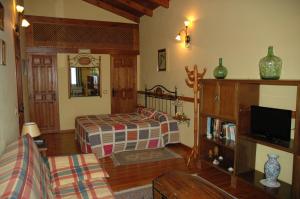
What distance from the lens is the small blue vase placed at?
267 centimetres

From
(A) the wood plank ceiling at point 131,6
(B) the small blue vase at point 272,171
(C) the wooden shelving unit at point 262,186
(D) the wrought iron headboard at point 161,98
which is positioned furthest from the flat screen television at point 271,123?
(A) the wood plank ceiling at point 131,6

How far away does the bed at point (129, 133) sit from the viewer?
4117 mm

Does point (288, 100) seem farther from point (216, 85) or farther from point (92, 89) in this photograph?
point (92, 89)

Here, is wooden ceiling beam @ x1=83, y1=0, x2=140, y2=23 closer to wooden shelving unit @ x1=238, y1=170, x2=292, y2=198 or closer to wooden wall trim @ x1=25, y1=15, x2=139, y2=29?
wooden wall trim @ x1=25, y1=15, x2=139, y2=29

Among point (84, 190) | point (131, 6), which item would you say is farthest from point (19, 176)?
point (131, 6)

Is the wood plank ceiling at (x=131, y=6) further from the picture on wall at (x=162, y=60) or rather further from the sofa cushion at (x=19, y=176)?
the sofa cushion at (x=19, y=176)

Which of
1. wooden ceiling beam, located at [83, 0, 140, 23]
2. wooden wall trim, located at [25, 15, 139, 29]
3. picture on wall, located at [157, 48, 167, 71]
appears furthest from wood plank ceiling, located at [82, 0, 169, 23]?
picture on wall, located at [157, 48, 167, 71]

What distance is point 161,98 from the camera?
5547 mm

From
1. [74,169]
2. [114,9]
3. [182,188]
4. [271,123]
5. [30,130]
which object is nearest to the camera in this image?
[182,188]

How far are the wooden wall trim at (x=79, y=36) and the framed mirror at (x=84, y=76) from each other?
25 cm

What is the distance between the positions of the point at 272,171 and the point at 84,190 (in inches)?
80.9

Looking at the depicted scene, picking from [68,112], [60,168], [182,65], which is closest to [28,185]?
[60,168]

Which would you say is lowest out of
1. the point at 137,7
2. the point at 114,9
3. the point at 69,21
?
the point at 69,21

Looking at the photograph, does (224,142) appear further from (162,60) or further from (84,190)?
(162,60)
